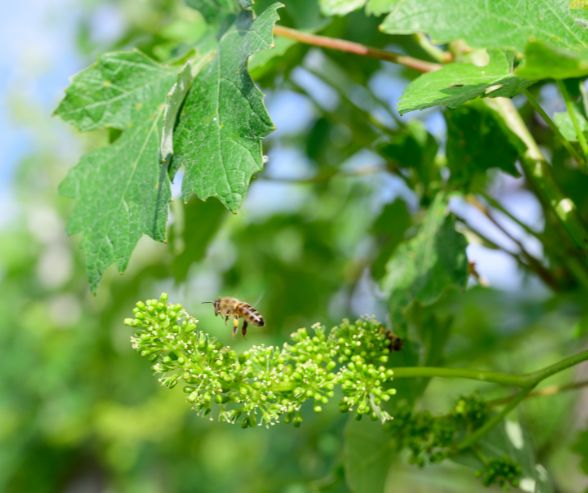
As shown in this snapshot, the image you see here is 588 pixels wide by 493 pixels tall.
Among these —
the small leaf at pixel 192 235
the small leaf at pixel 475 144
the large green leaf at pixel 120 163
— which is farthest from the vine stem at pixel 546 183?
the small leaf at pixel 192 235

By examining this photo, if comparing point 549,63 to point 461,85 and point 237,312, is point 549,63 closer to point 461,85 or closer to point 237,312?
point 461,85

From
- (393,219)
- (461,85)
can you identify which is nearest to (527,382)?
(461,85)

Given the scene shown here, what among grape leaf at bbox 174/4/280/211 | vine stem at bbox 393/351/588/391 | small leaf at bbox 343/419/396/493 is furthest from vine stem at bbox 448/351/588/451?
grape leaf at bbox 174/4/280/211

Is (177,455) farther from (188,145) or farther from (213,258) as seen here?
(188,145)

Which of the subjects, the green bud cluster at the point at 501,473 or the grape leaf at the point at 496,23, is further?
the green bud cluster at the point at 501,473

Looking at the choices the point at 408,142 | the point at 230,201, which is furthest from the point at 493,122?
the point at 230,201

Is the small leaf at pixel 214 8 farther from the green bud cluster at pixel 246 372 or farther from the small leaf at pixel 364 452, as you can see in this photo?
the small leaf at pixel 364 452
